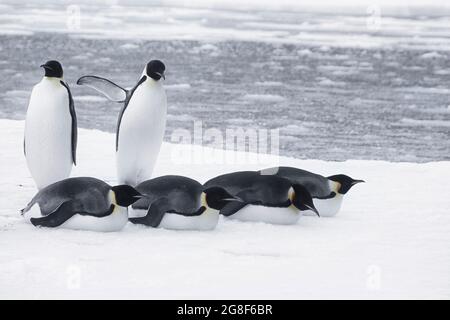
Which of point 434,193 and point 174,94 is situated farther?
point 174,94

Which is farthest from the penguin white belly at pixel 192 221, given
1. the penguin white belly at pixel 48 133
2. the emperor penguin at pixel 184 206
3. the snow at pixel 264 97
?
the snow at pixel 264 97

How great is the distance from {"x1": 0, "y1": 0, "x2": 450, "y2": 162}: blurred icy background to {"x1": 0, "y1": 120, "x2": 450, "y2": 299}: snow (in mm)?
3259

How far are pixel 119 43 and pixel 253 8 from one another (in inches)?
318

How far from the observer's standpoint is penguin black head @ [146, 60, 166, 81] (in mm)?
4516

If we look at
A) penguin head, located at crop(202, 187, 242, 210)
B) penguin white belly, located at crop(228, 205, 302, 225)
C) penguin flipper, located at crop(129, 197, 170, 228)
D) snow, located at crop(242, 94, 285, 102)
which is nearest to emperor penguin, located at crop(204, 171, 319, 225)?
penguin white belly, located at crop(228, 205, 302, 225)

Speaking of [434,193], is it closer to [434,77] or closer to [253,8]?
[434,77]

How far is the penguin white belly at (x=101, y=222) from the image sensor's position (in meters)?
3.78

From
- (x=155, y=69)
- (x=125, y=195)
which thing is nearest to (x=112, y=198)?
(x=125, y=195)

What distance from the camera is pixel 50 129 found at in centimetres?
450

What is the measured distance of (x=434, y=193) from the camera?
4.91m

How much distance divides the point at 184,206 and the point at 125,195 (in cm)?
28

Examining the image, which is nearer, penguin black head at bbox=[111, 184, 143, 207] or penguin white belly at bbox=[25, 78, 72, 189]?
penguin black head at bbox=[111, 184, 143, 207]

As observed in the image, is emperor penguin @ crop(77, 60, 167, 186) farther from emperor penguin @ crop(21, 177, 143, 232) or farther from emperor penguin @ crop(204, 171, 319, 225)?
emperor penguin @ crop(21, 177, 143, 232)
